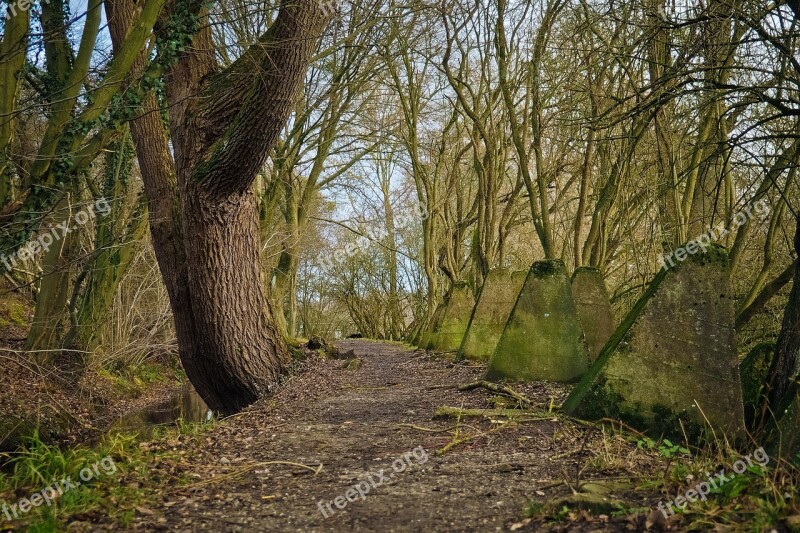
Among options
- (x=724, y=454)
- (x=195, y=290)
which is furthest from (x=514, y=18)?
(x=724, y=454)

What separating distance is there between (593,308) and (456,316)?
6.90 metres

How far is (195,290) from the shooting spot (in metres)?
7.91

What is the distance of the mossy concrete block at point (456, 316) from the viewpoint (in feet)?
49.3

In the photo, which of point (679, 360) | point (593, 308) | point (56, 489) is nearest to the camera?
point (56, 489)

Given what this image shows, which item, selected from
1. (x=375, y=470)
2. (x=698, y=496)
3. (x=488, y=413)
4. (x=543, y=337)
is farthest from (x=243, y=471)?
(x=543, y=337)

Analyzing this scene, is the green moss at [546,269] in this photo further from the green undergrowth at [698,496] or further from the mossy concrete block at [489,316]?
the green undergrowth at [698,496]

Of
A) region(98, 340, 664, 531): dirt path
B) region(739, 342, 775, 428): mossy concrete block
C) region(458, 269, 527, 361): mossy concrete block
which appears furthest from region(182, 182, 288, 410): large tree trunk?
region(739, 342, 775, 428): mossy concrete block

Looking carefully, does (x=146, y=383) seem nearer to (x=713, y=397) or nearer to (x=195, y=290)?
(x=195, y=290)

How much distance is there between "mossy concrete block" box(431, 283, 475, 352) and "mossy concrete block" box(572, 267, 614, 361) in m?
6.61

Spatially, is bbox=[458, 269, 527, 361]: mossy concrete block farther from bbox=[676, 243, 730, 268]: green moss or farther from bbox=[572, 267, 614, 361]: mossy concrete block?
bbox=[676, 243, 730, 268]: green moss

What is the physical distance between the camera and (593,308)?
841 cm

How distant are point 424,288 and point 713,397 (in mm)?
27260

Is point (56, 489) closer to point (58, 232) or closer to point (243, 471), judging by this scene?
point (243, 471)

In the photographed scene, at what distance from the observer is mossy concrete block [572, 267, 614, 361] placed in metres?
8.37
